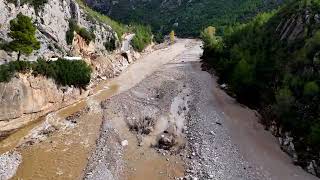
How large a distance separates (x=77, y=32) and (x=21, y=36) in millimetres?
28794

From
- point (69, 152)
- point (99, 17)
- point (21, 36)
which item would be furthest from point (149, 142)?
point (99, 17)

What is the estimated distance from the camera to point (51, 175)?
4434 centimetres

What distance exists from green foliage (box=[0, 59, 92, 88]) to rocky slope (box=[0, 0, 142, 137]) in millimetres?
946

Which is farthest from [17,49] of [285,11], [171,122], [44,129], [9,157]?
[285,11]

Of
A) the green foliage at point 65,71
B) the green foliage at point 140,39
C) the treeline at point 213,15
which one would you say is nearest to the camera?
the green foliage at point 65,71

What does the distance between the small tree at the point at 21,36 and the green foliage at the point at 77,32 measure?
2068 cm

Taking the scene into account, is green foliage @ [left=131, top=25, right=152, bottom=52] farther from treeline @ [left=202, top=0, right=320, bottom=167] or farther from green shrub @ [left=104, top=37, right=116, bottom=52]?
treeline @ [left=202, top=0, right=320, bottom=167]

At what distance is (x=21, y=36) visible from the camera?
207 feet

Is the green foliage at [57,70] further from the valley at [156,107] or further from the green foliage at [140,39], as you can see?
the green foliage at [140,39]

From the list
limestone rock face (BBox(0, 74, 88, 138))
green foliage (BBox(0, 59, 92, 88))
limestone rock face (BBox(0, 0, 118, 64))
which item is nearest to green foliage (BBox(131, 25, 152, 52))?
limestone rock face (BBox(0, 0, 118, 64))

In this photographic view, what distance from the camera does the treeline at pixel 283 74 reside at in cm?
5016

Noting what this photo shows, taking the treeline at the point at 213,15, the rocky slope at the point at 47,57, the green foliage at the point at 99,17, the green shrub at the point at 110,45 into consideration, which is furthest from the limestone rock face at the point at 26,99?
the treeline at the point at 213,15

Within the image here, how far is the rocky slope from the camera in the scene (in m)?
58.9

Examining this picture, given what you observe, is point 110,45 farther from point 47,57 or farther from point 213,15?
point 213,15
